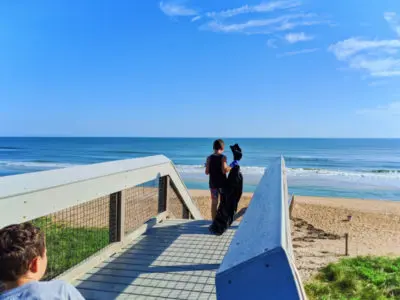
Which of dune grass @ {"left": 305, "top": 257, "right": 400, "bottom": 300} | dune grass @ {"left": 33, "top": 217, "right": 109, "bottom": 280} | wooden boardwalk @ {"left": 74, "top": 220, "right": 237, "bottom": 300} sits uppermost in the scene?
wooden boardwalk @ {"left": 74, "top": 220, "right": 237, "bottom": 300}

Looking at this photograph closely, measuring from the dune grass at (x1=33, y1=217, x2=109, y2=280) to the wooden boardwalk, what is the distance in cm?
64

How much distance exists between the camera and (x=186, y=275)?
3.56 meters

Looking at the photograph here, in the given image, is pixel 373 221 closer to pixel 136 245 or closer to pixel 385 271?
pixel 385 271

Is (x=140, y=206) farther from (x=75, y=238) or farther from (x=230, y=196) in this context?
(x=230, y=196)

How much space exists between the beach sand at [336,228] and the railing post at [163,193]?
4.15 feet

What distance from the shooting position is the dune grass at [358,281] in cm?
549

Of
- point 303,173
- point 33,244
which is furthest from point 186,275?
point 303,173

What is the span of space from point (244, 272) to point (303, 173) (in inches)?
1285

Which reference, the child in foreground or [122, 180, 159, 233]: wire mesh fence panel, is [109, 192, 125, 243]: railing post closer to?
[122, 180, 159, 233]: wire mesh fence panel

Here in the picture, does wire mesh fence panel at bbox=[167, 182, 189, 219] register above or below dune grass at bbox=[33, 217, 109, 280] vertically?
above

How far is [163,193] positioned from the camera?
19.4 feet

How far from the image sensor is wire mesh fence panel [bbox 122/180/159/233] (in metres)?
5.49

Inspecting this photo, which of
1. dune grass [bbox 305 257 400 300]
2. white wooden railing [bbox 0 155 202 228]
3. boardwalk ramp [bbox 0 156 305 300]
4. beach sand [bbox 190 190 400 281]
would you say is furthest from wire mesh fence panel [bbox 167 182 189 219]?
dune grass [bbox 305 257 400 300]

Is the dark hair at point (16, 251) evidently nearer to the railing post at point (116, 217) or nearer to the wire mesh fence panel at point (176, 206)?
the railing post at point (116, 217)
